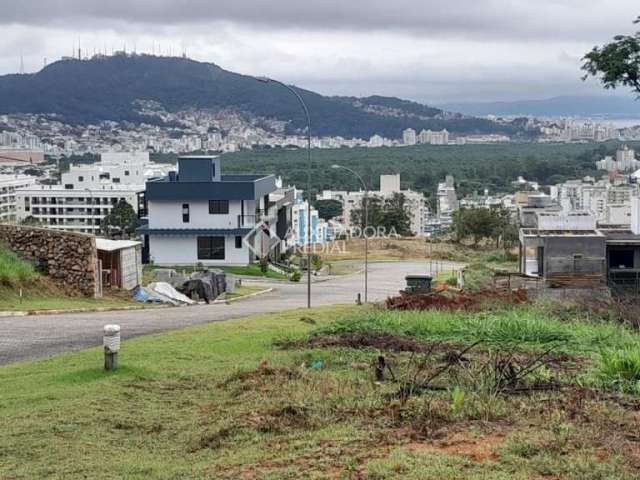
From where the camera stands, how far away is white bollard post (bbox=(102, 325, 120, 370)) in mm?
11594

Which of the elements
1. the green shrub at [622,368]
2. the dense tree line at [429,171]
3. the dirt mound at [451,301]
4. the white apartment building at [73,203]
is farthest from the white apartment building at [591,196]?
the green shrub at [622,368]

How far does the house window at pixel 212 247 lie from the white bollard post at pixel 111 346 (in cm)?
3852

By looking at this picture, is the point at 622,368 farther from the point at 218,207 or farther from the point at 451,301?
the point at 218,207

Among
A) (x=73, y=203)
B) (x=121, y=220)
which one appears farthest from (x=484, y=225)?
(x=73, y=203)

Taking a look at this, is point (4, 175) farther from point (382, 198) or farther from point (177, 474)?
point (177, 474)

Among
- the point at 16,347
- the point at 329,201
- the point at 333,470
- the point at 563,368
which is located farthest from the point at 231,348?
the point at 329,201

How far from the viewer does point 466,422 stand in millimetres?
8312

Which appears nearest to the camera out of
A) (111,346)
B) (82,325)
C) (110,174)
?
(111,346)

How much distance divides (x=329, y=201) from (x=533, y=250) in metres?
92.3

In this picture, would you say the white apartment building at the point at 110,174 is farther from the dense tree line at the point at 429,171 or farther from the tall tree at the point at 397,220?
the tall tree at the point at 397,220

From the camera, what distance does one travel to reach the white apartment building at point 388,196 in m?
113

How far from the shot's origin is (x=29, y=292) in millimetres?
22172

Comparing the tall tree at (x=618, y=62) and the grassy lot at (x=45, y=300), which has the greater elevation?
the tall tree at (x=618, y=62)

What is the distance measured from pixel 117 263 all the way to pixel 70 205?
260ft
